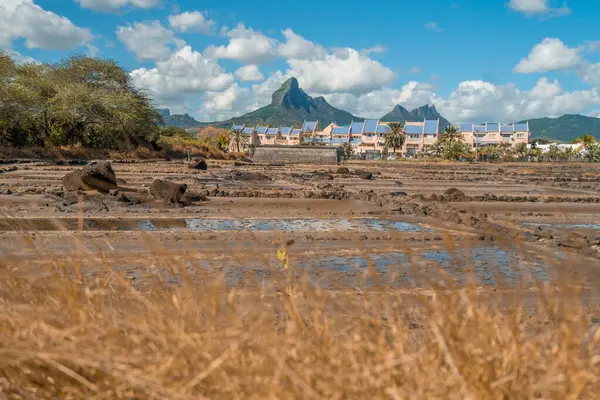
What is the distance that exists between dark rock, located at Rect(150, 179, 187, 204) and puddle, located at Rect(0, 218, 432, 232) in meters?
2.65

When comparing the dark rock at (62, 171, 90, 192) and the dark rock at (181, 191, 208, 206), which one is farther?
the dark rock at (62, 171, 90, 192)

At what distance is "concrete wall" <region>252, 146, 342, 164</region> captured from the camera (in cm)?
6612

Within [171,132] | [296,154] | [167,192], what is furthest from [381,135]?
[167,192]

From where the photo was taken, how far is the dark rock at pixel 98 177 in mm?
16625

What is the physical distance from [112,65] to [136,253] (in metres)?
54.9

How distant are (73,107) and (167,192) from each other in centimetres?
3718

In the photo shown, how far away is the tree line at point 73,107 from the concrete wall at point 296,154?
1352 cm

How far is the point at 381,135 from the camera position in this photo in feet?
466

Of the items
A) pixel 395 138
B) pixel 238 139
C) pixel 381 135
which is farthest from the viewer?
pixel 381 135

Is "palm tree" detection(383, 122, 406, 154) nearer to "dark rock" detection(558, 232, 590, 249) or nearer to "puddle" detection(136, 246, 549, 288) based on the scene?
"dark rock" detection(558, 232, 590, 249)

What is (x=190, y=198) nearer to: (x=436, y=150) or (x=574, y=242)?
(x=574, y=242)

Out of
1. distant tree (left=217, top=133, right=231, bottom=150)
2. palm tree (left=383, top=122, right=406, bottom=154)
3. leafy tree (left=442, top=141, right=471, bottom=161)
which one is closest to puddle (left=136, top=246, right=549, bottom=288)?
leafy tree (left=442, top=141, right=471, bottom=161)

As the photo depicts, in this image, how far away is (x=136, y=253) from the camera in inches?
306

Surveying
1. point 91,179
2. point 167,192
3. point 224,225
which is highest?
point 91,179
